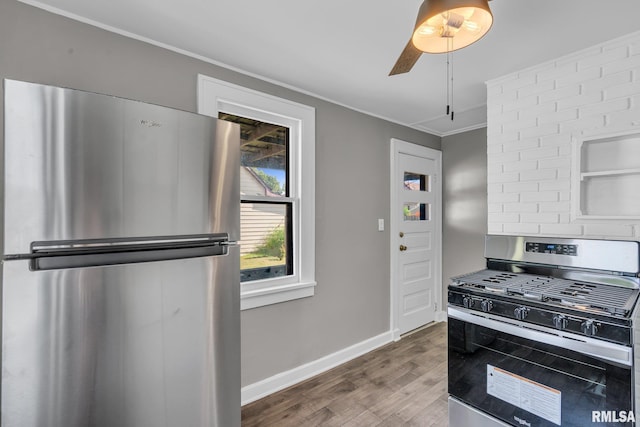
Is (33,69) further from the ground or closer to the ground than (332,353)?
further from the ground

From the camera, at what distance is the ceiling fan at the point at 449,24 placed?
41.1 inches

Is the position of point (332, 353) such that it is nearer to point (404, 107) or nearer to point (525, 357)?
point (525, 357)

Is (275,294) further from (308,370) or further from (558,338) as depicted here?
(558,338)

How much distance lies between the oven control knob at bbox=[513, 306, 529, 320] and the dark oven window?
112 mm

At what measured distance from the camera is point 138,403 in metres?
1.16

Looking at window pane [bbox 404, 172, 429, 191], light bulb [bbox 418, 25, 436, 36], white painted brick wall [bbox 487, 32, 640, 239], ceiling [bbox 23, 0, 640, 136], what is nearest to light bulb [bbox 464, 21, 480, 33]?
light bulb [bbox 418, 25, 436, 36]

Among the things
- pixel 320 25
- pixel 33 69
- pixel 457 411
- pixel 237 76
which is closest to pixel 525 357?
pixel 457 411

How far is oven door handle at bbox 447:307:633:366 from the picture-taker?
1.30 m

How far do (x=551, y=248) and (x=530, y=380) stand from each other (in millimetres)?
843

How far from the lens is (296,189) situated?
8.29 feet

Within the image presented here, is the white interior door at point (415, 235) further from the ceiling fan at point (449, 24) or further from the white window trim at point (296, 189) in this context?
the ceiling fan at point (449, 24)

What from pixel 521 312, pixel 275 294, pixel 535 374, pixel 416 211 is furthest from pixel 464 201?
pixel 275 294

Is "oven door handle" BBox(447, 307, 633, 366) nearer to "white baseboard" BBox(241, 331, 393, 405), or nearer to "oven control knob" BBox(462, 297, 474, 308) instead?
"oven control knob" BBox(462, 297, 474, 308)

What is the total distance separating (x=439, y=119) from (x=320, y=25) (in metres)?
2.02
